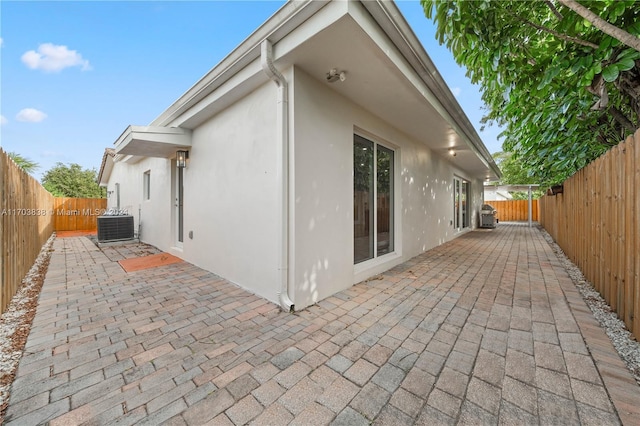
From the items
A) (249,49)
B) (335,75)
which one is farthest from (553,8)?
(249,49)

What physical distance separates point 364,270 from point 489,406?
2.55 metres

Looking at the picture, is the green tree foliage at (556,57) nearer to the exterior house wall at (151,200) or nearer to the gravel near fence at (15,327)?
the gravel near fence at (15,327)

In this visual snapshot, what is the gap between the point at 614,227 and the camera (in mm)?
2646

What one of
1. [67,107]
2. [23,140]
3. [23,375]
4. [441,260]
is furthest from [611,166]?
[23,140]

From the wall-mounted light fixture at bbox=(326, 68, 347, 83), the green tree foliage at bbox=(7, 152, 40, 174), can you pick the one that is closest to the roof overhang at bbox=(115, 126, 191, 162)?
the wall-mounted light fixture at bbox=(326, 68, 347, 83)

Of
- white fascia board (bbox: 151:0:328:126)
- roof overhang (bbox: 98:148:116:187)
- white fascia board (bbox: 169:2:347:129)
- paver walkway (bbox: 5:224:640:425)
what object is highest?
roof overhang (bbox: 98:148:116:187)

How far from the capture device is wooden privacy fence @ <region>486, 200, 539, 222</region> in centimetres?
1759

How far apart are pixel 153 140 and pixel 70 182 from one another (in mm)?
27571

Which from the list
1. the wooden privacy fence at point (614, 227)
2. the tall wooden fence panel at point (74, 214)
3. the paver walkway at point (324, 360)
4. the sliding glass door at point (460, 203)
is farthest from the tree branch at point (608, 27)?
the tall wooden fence panel at point (74, 214)

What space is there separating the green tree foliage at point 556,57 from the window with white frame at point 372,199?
5.77 feet

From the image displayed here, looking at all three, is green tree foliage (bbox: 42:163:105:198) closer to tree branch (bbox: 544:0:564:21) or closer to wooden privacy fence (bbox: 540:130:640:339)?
tree branch (bbox: 544:0:564:21)

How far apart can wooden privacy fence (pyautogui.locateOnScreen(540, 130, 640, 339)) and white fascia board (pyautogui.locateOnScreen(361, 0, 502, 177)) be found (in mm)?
2075

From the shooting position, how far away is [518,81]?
2908mm

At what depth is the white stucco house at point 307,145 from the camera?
8.37 feet
